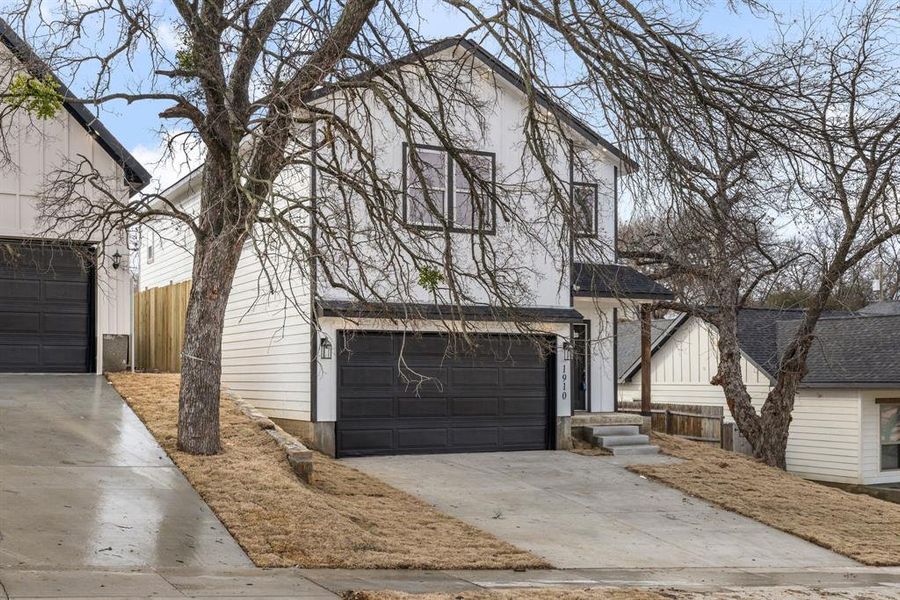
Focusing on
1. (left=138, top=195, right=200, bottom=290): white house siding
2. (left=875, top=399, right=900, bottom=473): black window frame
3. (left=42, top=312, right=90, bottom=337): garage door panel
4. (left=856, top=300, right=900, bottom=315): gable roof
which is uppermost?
(left=138, top=195, right=200, bottom=290): white house siding

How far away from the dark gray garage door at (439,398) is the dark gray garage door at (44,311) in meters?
5.30

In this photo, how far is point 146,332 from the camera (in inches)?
899

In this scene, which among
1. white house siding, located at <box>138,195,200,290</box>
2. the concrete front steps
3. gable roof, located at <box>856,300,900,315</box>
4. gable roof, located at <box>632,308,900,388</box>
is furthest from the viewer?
gable roof, located at <box>856,300,900,315</box>

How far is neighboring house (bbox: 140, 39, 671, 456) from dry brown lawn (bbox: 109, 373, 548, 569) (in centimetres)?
203

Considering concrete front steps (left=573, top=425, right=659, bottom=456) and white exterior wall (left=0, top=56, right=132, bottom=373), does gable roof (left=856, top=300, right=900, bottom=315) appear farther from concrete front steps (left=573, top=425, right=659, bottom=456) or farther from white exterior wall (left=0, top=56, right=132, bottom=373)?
white exterior wall (left=0, top=56, right=132, bottom=373)

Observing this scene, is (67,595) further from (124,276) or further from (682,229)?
(124,276)

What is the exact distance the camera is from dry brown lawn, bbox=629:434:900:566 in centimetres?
1348

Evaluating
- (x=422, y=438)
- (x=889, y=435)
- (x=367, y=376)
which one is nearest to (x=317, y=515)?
(x=367, y=376)

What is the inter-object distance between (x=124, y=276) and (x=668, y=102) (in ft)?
42.5

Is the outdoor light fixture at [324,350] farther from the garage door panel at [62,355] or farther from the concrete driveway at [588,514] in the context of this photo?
the garage door panel at [62,355]

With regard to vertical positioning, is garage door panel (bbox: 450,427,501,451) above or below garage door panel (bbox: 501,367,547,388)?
below

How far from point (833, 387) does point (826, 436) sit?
136 centimetres

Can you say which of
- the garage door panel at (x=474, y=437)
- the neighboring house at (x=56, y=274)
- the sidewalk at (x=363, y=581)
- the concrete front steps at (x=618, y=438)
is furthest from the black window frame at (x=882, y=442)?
the neighboring house at (x=56, y=274)

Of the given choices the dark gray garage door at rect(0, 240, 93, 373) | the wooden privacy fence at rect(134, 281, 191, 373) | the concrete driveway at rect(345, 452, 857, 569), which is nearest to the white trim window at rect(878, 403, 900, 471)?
the concrete driveway at rect(345, 452, 857, 569)
